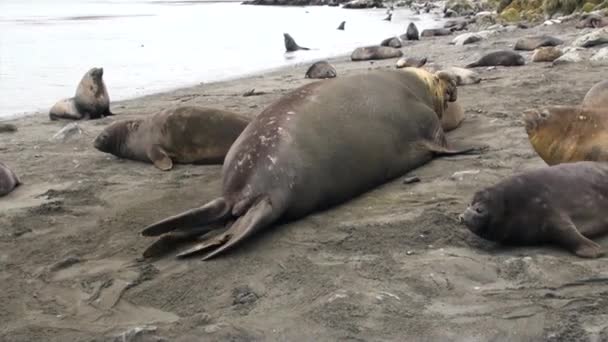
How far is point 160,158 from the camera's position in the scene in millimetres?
6551

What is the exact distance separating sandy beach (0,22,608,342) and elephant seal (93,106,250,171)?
0.46 m

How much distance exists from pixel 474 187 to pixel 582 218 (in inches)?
39.7

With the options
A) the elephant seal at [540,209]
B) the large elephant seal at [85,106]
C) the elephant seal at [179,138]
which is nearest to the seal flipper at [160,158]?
the elephant seal at [179,138]

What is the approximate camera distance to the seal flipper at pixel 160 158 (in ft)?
20.9

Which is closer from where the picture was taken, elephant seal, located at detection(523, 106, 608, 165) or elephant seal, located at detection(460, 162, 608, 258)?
elephant seal, located at detection(460, 162, 608, 258)

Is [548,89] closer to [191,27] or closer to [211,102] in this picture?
[211,102]

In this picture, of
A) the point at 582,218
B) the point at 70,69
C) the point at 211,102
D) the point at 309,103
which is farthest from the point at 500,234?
the point at 70,69

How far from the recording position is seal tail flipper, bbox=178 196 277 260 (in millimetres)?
3994

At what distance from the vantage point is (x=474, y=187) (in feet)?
15.5

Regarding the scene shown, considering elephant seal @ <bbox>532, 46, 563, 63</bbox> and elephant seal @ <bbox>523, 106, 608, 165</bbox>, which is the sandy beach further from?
elephant seal @ <bbox>532, 46, 563, 63</bbox>

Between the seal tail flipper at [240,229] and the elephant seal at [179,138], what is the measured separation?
207 centimetres

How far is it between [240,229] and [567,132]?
207cm

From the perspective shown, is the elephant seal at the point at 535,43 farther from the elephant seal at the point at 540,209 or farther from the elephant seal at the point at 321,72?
the elephant seal at the point at 540,209

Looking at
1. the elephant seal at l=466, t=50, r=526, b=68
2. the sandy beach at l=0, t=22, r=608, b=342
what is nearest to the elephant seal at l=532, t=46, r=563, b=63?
the elephant seal at l=466, t=50, r=526, b=68
